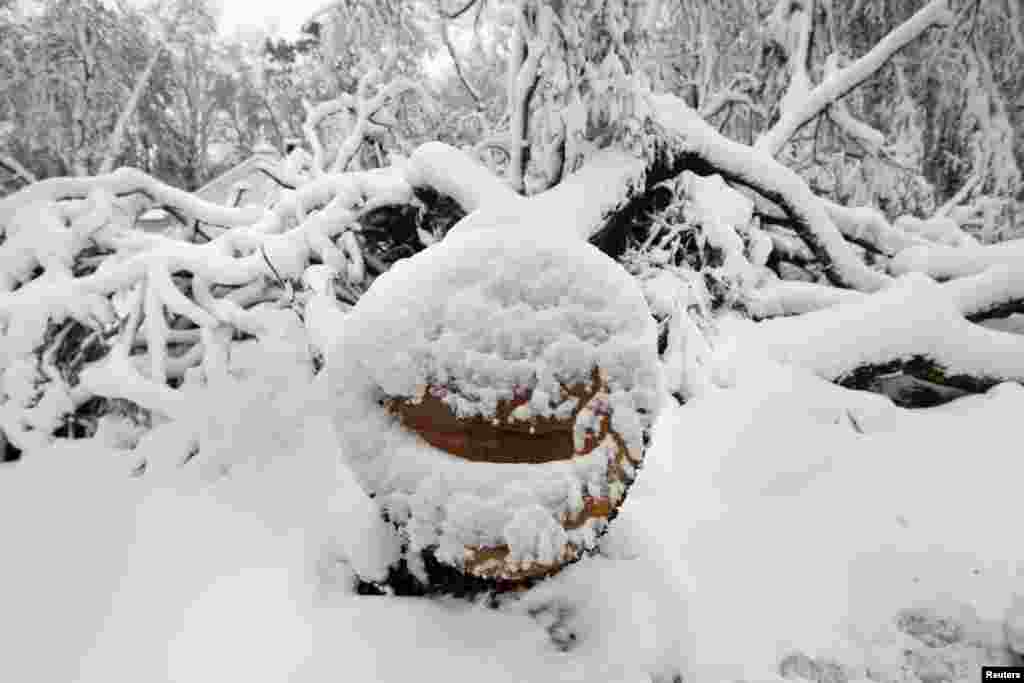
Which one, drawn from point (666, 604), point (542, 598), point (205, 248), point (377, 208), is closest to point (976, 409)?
point (666, 604)

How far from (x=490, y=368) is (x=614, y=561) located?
2.52 feet

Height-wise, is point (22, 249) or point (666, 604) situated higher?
point (22, 249)

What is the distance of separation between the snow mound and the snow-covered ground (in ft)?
1.10

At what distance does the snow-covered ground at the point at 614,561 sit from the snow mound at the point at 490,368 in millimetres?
335

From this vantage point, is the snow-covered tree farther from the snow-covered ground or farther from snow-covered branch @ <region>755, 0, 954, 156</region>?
the snow-covered ground

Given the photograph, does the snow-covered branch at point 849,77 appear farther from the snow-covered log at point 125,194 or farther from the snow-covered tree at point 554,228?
the snow-covered log at point 125,194

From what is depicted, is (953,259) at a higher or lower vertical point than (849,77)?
lower

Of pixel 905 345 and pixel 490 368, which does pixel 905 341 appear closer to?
pixel 905 345

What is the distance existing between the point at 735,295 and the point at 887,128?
4001 millimetres

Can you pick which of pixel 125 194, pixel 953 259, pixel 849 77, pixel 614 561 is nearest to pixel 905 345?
pixel 953 259

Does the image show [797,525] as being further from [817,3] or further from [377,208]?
[817,3]

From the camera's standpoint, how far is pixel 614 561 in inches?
59.9

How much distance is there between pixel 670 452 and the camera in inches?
92.5

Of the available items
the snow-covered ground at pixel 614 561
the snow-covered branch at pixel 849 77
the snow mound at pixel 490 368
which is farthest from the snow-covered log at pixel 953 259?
the snow mound at pixel 490 368
